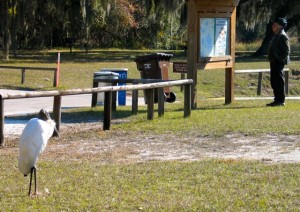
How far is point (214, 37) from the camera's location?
59.4 feet

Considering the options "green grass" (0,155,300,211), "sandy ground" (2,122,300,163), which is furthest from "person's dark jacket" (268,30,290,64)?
"green grass" (0,155,300,211)

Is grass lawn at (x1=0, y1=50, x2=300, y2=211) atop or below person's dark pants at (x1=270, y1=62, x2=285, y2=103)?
below

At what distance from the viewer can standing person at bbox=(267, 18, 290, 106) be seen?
17953mm

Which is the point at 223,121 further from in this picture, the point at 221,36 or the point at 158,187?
the point at 158,187

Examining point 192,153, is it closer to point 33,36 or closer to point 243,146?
point 243,146

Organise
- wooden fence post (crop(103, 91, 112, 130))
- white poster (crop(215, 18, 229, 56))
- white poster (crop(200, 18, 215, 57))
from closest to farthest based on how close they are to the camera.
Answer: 1. wooden fence post (crop(103, 91, 112, 130))
2. white poster (crop(200, 18, 215, 57))
3. white poster (crop(215, 18, 229, 56))

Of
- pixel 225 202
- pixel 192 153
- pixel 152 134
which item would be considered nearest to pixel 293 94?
pixel 152 134

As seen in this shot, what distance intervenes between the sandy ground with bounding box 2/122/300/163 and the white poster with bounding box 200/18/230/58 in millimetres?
4903

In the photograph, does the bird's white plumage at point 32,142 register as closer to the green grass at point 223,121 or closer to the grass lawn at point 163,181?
the grass lawn at point 163,181

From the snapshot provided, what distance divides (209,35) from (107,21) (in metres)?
32.2

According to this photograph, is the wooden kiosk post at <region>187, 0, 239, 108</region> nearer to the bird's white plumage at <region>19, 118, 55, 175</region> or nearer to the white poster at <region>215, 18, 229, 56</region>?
the white poster at <region>215, 18, 229, 56</region>

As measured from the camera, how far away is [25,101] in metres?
19.9

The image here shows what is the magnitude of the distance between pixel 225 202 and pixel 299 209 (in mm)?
770

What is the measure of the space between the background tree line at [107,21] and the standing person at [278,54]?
47.0 ft
